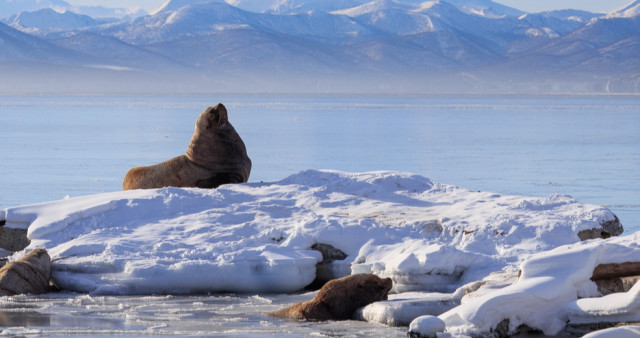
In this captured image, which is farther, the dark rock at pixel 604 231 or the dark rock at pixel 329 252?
the dark rock at pixel 604 231

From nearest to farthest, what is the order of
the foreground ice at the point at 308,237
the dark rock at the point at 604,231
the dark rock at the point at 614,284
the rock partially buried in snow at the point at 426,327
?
1. the rock partially buried in snow at the point at 426,327
2. the dark rock at the point at 614,284
3. the foreground ice at the point at 308,237
4. the dark rock at the point at 604,231

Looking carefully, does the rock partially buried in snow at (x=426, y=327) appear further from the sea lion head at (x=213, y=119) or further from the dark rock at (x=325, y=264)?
the sea lion head at (x=213, y=119)

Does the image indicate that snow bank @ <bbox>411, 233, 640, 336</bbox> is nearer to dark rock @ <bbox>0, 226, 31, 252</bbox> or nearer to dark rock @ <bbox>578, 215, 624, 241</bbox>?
dark rock @ <bbox>578, 215, 624, 241</bbox>

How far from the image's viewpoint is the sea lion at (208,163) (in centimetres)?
1069

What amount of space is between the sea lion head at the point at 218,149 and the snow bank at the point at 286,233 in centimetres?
90

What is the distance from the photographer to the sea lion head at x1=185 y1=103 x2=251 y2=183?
10.7 meters

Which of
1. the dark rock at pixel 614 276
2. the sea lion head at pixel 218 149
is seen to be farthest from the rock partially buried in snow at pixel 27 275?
the dark rock at pixel 614 276

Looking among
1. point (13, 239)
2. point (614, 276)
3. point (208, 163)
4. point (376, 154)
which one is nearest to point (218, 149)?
point (208, 163)

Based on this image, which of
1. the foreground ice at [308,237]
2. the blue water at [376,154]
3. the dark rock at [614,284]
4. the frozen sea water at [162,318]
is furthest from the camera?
the blue water at [376,154]

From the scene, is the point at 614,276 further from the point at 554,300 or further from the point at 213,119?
the point at 213,119

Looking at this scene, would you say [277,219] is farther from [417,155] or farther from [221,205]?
[417,155]

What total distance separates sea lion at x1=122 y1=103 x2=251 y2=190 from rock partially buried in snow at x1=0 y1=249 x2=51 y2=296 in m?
2.69

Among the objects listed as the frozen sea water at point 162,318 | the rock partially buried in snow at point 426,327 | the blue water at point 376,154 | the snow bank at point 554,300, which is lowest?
the frozen sea water at point 162,318

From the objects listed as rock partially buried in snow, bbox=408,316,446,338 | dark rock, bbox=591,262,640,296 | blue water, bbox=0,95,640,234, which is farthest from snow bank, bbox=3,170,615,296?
blue water, bbox=0,95,640,234
